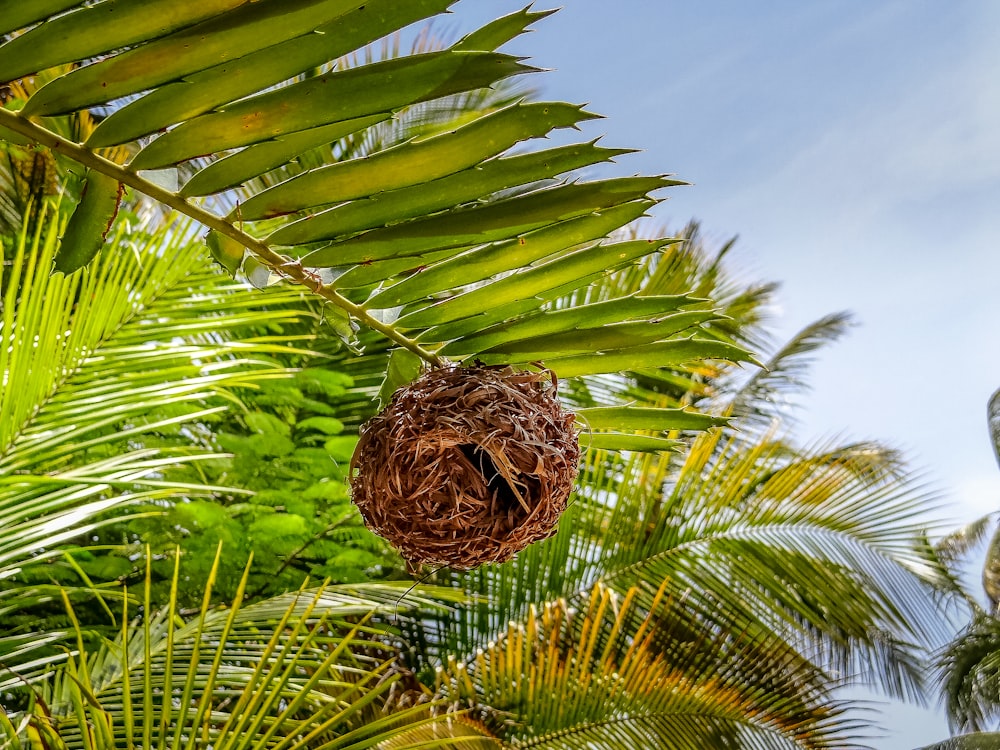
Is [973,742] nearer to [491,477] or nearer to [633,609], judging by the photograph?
[633,609]

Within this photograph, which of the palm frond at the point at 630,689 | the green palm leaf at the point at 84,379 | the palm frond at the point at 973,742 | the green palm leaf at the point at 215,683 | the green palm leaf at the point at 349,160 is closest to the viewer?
the green palm leaf at the point at 349,160

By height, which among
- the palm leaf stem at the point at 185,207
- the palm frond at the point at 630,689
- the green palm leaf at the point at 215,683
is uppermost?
the palm leaf stem at the point at 185,207

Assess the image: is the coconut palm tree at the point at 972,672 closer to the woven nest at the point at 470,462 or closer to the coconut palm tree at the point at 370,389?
the coconut palm tree at the point at 370,389

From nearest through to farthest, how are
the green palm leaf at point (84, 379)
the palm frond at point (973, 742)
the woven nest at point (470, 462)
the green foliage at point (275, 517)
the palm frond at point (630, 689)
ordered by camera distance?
the woven nest at point (470, 462) < the green palm leaf at point (84, 379) < the green foliage at point (275, 517) < the palm frond at point (630, 689) < the palm frond at point (973, 742)

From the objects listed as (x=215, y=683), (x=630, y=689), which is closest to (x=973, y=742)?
(x=630, y=689)

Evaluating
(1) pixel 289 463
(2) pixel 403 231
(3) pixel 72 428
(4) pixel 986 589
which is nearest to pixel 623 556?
(1) pixel 289 463

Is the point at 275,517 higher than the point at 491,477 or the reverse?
the reverse

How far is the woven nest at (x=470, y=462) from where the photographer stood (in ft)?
2.76

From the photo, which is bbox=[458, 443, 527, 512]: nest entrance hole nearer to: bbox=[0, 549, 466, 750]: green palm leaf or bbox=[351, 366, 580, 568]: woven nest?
bbox=[351, 366, 580, 568]: woven nest

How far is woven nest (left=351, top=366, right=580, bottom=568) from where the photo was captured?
0.84 metres

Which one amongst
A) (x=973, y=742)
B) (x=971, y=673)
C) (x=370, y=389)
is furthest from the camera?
(x=971, y=673)

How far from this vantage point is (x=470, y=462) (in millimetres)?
874

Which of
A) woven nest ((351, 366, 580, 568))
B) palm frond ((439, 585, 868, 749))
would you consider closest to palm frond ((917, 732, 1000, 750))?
palm frond ((439, 585, 868, 749))

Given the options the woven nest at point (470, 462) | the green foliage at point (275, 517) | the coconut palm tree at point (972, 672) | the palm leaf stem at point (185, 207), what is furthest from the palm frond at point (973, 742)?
the palm leaf stem at point (185, 207)
